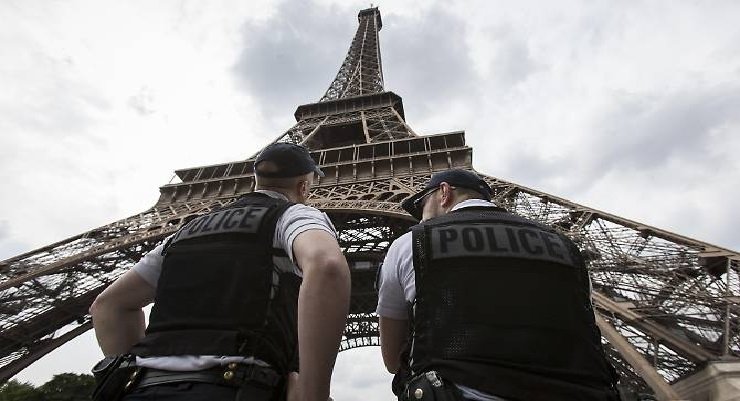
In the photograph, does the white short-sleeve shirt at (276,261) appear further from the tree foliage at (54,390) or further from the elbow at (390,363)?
the tree foliage at (54,390)

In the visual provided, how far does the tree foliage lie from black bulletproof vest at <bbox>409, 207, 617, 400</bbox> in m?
24.5

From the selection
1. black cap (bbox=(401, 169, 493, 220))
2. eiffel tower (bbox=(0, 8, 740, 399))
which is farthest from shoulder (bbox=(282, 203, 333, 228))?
eiffel tower (bbox=(0, 8, 740, 399))

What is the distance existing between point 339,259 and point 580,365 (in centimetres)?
93

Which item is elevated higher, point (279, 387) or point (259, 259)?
point (259, 259)

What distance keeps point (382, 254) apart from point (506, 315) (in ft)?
47.3

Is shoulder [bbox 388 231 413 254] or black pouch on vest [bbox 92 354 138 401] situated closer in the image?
black pouch on vest [bbox 92 354 138 401]

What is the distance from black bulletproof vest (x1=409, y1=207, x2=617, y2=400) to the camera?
1372 mm

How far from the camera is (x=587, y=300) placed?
5.41 ft

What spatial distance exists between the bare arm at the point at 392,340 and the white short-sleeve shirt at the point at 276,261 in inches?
19.4

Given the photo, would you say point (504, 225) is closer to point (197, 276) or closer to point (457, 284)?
point (457, 284)

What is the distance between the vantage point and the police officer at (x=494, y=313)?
4.49 ft

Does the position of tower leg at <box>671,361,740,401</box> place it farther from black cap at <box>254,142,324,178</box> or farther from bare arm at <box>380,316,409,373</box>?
black cap at <box>254,142,324,178</box>

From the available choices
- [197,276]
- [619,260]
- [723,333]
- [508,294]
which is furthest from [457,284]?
[619,260]

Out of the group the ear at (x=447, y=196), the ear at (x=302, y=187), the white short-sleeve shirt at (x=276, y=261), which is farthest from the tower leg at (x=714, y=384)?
the white short-sleeve shirt at (x=276, y=261)
